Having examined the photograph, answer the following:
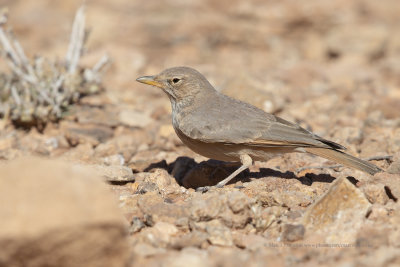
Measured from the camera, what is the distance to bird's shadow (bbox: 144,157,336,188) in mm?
5441

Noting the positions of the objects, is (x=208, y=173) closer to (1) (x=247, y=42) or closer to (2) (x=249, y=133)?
(2) (x=249, y=133)

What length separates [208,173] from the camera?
19.0 feet

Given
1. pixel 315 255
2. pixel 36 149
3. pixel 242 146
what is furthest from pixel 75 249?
pixel 36 149

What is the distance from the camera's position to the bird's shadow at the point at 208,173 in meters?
5.44

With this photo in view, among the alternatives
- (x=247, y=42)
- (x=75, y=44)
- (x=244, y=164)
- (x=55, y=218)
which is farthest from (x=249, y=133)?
(x=247, y=42)

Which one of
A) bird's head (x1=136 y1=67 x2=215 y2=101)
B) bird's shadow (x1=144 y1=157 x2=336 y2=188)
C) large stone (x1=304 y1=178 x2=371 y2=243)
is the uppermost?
bird's head (x1=136 y1=67 x2=215 y2=101)

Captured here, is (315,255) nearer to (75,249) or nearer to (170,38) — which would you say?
(75,249)

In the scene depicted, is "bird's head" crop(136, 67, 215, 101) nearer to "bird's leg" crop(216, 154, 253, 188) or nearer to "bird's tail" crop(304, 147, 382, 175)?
"bird's leg" crop(216, 154, 253, 188)

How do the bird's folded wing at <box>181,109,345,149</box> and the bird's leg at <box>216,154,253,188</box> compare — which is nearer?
the bird's folded wing at <box>181,109,345,149</box>

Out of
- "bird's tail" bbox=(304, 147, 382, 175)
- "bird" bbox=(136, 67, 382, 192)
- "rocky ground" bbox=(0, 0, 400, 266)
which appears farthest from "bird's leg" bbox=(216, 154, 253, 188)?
"bird's tail" bbox=(304, 147, 382, 175)

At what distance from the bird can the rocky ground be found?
268 mm

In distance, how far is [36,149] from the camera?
6.54 metres

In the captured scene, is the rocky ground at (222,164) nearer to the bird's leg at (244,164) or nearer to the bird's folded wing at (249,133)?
the bird's leg at (244,164)

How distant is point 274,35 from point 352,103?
439cm
